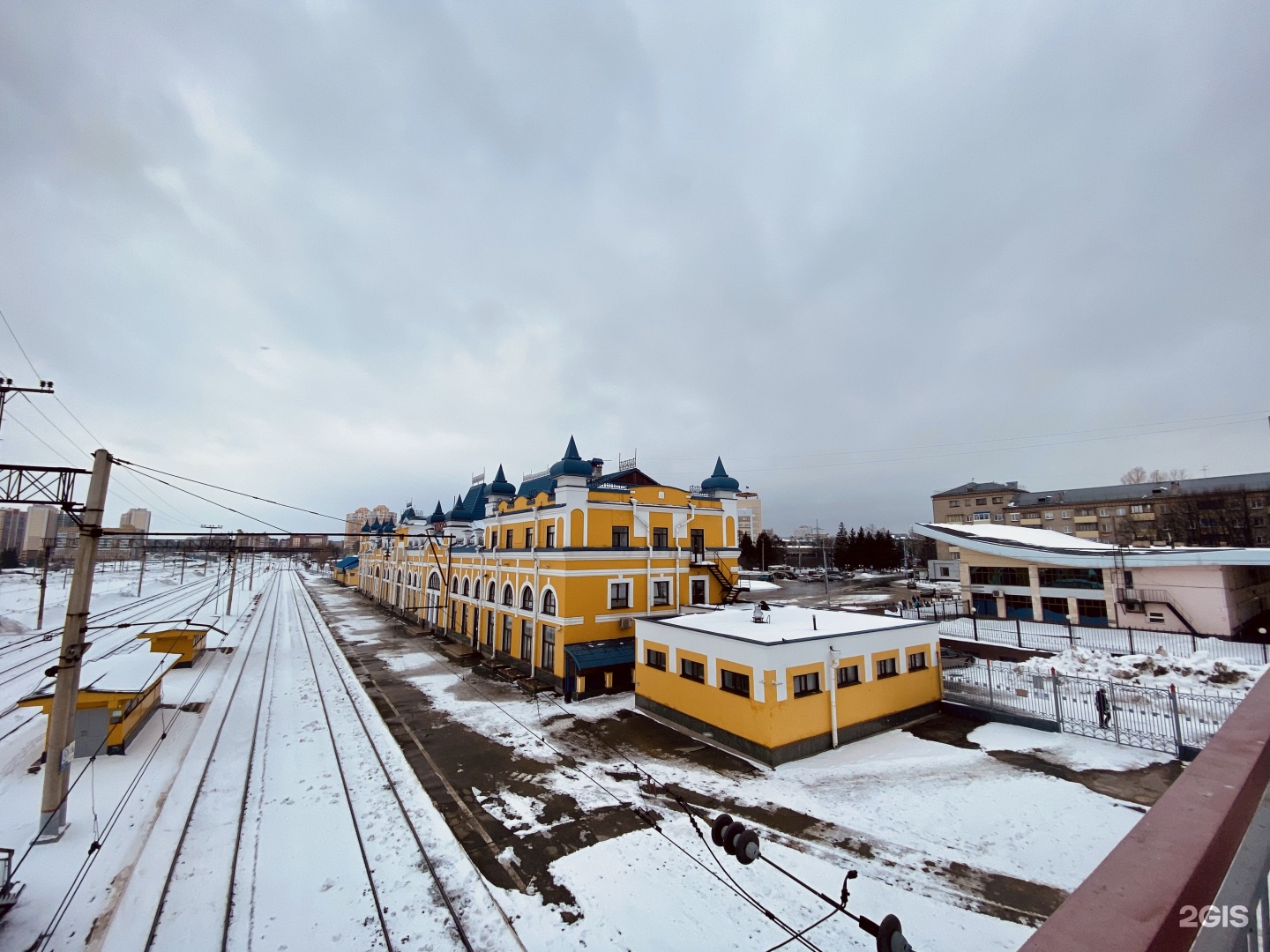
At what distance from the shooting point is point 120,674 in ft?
63.5

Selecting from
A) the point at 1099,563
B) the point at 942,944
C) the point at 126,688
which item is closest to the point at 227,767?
the point at 126,688

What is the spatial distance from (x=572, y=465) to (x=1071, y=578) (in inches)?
1443

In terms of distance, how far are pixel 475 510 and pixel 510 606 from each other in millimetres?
17015

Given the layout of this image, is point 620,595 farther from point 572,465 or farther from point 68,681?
point 68,681

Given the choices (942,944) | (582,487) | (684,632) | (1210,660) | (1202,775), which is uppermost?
(582,487)

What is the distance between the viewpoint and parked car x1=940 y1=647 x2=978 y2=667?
2777cm

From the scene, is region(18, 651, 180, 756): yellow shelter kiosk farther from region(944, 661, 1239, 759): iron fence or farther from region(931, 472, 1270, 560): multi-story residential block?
region(931, 472, 1270, 560): multi-story residential block

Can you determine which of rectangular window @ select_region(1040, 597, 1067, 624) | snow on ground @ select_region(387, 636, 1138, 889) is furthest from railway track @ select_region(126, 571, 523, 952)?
Answer: rectangular window @ select_region(1040, 597, 1067, 624)

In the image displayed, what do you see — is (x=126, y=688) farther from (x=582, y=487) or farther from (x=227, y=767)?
(x=582, y=487)

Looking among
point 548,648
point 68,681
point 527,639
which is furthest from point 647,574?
point 68,681

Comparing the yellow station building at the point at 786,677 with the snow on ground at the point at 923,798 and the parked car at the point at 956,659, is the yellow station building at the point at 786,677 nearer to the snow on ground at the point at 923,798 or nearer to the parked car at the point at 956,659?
the snow on ground at the point at 923,798

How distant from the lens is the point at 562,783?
16.2 m

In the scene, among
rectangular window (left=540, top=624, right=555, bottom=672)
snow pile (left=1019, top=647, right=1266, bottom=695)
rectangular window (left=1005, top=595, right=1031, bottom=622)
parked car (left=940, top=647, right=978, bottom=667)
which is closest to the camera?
snow pile (left=1019, top=647, right=1266, bottom=695)

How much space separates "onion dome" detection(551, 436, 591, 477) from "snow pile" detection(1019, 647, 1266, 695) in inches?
907
